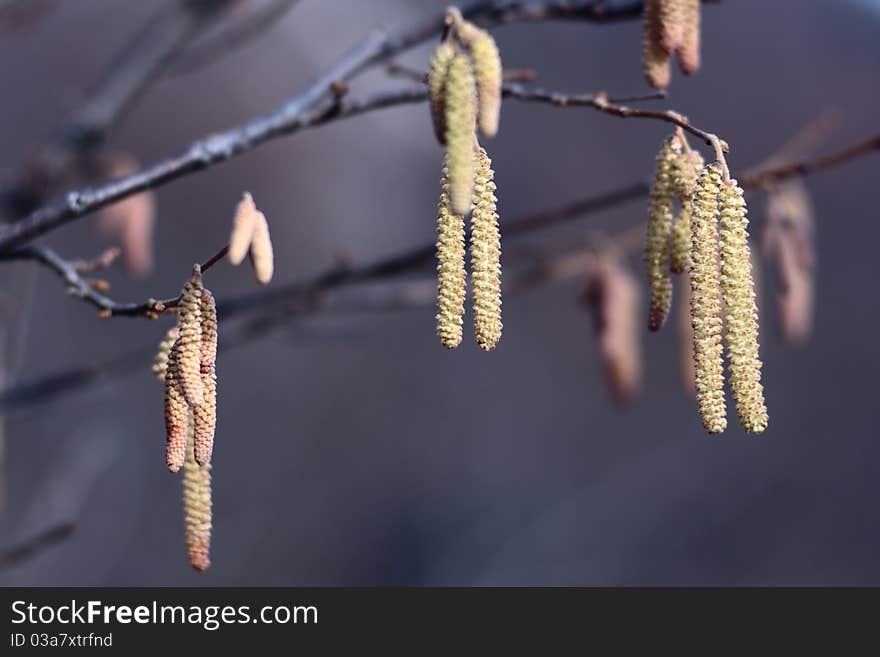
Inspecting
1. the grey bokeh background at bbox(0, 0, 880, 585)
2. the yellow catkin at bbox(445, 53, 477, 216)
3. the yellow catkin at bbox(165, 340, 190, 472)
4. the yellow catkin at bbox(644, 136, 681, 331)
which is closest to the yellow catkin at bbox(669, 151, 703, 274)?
the yellow catkin at bbox(644, 136, 681, 331)

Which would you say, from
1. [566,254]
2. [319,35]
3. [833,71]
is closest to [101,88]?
[566,254]

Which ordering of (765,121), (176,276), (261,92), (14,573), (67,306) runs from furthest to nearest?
(765,121) < (261,92) < (176,276) < (67,306) < (14,573)

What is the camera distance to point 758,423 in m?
1.11

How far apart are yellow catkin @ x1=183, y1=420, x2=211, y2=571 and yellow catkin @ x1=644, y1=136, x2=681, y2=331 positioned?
593 mm

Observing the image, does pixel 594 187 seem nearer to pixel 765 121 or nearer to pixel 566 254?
pixel 765 121

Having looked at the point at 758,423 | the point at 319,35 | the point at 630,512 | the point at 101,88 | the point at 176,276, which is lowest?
the point at 758,423

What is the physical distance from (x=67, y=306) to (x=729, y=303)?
564 centimetres

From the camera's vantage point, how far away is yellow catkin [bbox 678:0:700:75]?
138cm

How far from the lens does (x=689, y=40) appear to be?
141 cm

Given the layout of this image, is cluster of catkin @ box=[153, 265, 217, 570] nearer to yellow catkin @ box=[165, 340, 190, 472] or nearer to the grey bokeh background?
yellow catkin @ box=[165, 340, 190, 472]

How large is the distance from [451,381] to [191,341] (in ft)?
21.1

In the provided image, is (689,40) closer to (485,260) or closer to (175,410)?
(485,260)

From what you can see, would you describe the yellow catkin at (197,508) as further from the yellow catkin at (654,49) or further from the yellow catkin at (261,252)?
the yellow catkin at (654,49)

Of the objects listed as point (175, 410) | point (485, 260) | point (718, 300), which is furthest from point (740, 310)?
point (175, 410)
